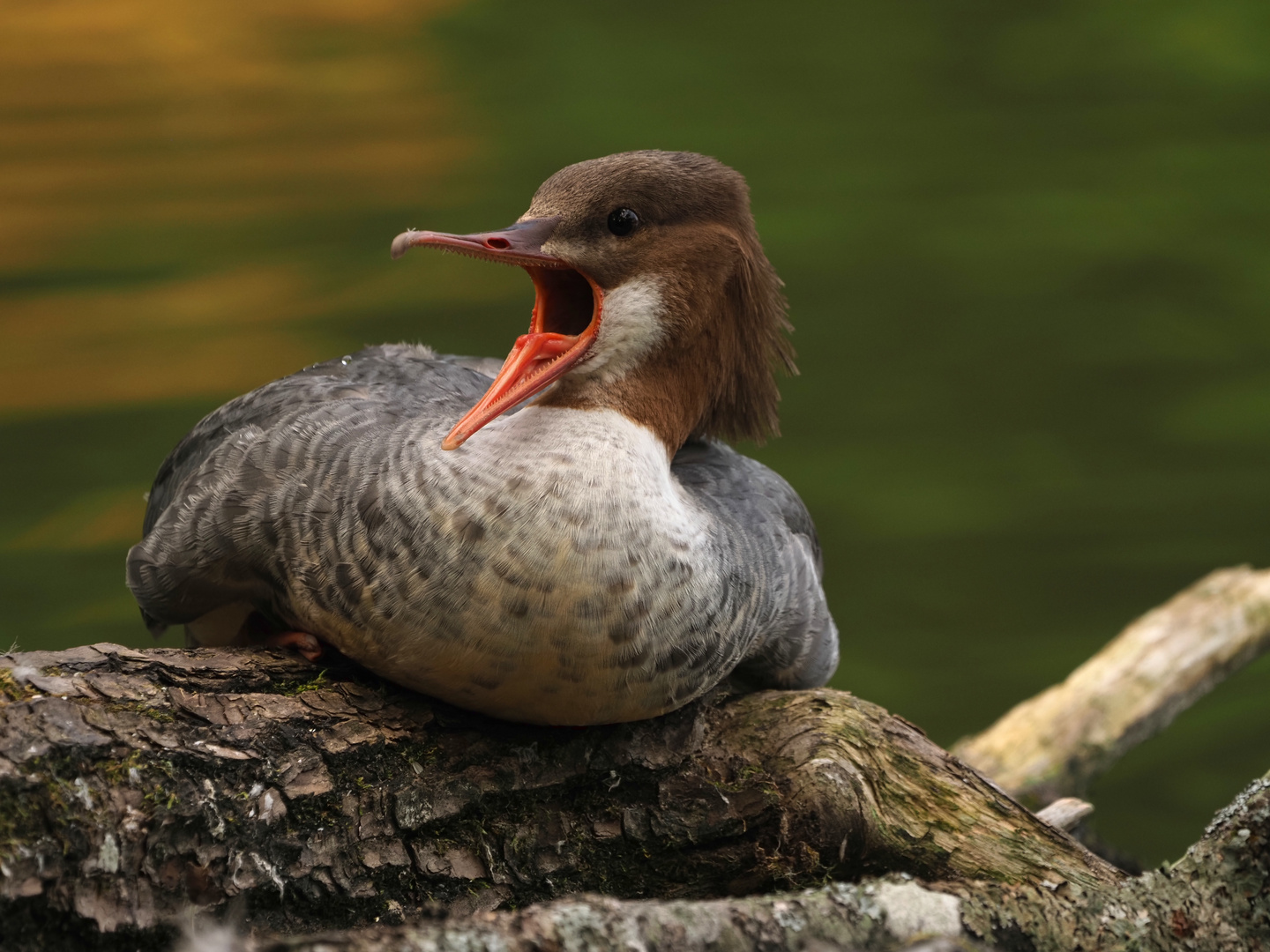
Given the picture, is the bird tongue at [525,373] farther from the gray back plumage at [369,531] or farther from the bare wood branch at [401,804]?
the bare wood branch at [401,804]

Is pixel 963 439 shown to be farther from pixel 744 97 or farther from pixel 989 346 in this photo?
pixel 744 97

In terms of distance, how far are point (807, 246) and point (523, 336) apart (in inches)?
101

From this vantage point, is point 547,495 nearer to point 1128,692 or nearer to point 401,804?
point 401,804

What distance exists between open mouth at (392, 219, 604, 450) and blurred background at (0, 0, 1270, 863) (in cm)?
225

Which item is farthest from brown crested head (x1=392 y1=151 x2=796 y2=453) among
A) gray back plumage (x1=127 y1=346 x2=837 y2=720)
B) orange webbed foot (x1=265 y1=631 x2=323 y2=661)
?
orange webbed foot (x1=265 y1=631 x2=323 y2=661)

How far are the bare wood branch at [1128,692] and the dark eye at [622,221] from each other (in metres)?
1.79

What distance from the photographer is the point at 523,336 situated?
5.49 feet

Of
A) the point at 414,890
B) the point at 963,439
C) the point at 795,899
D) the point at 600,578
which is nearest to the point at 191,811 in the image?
the point at 414,890

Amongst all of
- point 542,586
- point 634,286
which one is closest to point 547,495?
point 542,586

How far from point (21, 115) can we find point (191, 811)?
2.95 metres

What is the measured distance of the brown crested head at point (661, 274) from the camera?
168 centimetres

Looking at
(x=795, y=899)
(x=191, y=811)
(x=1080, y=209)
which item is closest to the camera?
(x=795, y=899)

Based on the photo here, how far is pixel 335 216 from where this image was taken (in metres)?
3.83

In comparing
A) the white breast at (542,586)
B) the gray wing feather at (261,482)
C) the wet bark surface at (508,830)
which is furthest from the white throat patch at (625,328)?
the wet bark surface at (508,830)
